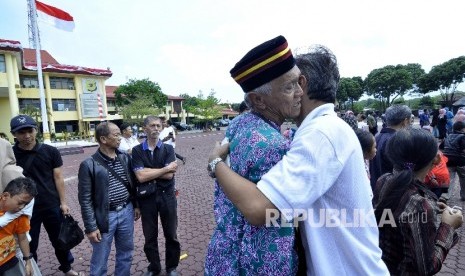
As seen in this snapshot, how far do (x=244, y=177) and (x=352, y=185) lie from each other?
0.40m

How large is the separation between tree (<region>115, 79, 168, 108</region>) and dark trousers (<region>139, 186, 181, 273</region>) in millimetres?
48822

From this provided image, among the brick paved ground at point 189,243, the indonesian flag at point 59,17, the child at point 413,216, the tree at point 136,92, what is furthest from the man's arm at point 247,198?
the tree at point 136,92

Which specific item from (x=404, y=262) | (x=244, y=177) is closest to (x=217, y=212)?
(x=244, y=177)

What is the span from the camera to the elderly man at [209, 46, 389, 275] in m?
0.98

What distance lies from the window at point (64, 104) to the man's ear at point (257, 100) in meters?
43.0

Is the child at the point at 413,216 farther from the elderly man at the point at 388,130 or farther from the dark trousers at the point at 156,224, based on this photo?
the dark trousers at the point at 156,224

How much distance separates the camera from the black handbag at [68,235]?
3.38m

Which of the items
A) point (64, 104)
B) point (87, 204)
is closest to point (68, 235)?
point (87, 204)

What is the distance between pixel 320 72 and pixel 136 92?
53595 mm

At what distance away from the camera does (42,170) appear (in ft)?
12.2

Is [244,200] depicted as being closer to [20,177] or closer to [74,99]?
[20,177]

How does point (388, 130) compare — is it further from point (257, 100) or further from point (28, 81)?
point (28, 81)

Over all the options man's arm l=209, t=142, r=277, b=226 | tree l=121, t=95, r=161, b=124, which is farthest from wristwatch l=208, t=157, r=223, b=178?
tree l=121, t=95, r=161, b=124

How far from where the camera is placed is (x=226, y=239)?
125cm
